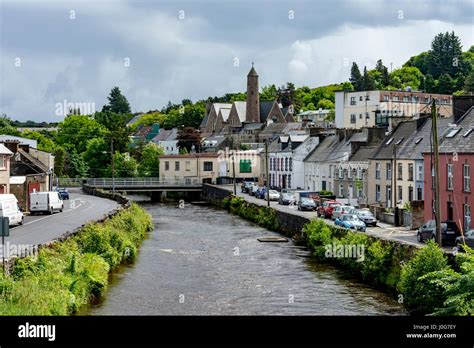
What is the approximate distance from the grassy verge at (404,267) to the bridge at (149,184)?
5659cm

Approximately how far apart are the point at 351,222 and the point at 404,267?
1563 centimetres

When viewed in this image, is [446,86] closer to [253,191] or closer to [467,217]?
[253,191]

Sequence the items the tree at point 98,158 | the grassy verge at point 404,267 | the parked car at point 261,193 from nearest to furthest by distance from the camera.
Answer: the grassy verge at point 404,267 → the parked car at point 261,193 → the tree at point 98,158

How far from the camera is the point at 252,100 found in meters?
177

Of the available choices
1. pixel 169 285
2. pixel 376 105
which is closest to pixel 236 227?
pixel 169 285

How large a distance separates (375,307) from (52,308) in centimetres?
1147

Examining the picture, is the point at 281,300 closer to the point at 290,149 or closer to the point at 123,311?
the point at 123,311

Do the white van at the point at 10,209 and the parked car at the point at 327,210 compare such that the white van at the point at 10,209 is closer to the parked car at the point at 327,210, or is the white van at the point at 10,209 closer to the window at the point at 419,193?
the parked car at the point at 327,210

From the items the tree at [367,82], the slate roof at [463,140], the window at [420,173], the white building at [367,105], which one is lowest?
the window at [420,173]

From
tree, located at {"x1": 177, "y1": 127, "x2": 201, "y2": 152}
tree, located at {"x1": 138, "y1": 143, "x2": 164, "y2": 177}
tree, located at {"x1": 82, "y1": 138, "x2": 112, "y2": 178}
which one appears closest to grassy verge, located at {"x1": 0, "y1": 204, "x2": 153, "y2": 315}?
tree, located at {"x1": 138, "y1": 143, "x2": 164, "y2": 177}

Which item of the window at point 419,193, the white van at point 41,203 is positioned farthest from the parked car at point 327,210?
the white van at point 41,203

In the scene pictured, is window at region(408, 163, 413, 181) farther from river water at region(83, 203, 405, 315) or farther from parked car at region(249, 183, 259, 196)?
parked car at region(249, 183, 259, 196)

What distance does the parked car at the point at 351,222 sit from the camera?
1631 inches
